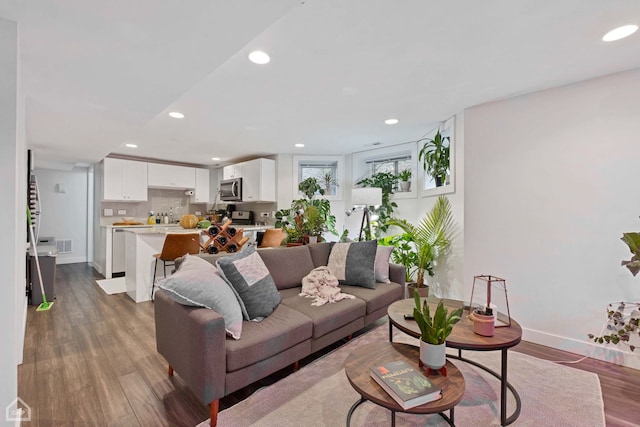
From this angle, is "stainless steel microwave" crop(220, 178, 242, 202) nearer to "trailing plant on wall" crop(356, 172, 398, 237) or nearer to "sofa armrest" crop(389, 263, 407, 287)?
"trailing plant on wall" crop(356, 172, 398, 237)

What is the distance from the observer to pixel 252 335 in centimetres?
176

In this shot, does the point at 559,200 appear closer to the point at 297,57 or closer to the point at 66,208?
the point at 297,57

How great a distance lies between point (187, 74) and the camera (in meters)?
1.96

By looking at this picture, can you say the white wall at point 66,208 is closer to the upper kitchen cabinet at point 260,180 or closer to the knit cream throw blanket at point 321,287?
the upper kitchen cabinet at point 260,180

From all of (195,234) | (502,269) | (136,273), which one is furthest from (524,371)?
(136,273)

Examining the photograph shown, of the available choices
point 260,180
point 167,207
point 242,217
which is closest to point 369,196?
point 260,180

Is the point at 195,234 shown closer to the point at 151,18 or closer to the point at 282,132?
the point at 282,132

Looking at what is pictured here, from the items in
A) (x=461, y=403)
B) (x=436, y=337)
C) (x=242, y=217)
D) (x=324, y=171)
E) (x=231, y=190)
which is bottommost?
(x=461, y=403)

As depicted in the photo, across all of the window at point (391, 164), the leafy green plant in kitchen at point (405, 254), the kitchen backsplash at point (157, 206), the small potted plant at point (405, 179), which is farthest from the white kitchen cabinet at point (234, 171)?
the leafy green plant in kitchen at point (405, 254)

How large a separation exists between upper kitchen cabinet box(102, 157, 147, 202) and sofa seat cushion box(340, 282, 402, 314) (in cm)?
502

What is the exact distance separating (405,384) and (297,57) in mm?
2156

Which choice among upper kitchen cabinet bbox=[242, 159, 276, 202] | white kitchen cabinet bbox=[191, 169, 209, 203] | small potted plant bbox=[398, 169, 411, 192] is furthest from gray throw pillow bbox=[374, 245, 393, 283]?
white kitchen cabinet bbox=[191, 169, 209, 203]

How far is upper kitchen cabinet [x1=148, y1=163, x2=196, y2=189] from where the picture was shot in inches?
236

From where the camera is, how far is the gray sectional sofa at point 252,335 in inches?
60.6
